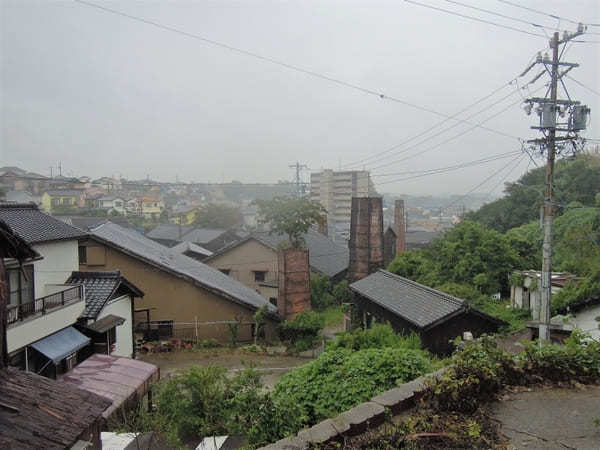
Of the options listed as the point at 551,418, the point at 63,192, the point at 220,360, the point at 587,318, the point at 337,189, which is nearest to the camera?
the point at 551,418

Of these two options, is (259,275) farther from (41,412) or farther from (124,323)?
(41,412)

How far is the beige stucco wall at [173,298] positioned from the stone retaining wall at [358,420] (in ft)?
53.0

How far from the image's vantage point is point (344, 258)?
36094 mm

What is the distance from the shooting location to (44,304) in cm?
1166

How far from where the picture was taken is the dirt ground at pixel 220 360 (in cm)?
1544

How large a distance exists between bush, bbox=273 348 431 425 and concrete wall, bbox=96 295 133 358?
414 inches

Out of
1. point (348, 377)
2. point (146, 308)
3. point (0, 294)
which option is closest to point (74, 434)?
point (0, 294)

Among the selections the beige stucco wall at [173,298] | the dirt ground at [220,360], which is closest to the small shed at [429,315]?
the dirt ground at [220,360]

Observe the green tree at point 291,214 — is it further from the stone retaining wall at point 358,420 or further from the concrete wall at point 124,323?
the stone retaining wall at point 358,420

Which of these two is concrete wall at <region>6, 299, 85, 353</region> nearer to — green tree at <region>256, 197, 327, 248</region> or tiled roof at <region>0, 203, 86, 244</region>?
tiled roof at <region>0, 203, 86, 244</region>

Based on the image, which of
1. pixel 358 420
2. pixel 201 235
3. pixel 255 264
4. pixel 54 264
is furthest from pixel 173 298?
pixel 201 235

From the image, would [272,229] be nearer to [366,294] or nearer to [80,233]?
[366,294]

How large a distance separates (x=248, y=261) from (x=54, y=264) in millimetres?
18034

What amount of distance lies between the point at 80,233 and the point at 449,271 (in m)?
16.8
